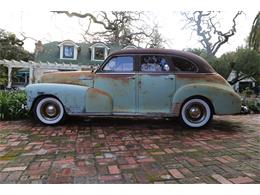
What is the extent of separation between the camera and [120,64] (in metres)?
4.37

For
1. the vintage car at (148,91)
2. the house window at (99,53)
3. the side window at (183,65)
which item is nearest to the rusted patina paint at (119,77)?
the vintage car at (148,91)

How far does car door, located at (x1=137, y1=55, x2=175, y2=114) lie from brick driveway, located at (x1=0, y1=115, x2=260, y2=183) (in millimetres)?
335

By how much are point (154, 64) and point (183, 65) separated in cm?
47

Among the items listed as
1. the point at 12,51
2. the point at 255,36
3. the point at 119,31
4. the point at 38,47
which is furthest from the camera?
the point at 12,51

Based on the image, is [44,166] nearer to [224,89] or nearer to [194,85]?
[194,85]

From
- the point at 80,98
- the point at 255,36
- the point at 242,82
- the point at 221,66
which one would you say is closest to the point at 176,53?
the point at 80,98

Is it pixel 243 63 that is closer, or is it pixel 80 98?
pixel 80 98

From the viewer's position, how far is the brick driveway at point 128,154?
215cm

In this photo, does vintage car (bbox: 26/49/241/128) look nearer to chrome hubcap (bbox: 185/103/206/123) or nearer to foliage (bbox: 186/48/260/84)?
chrome hubcap (bbox: 185/103/206/123)

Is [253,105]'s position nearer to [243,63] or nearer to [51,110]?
[243,63]

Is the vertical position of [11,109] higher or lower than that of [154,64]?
lower

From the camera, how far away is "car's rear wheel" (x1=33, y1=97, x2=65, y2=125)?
4383mm

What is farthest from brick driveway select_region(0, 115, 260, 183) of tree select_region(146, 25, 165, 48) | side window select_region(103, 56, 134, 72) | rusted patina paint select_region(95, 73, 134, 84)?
tree select_region(146, 25, 165, 48)

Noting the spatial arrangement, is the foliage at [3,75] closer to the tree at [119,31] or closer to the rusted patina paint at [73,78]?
the tree at [119,31]
